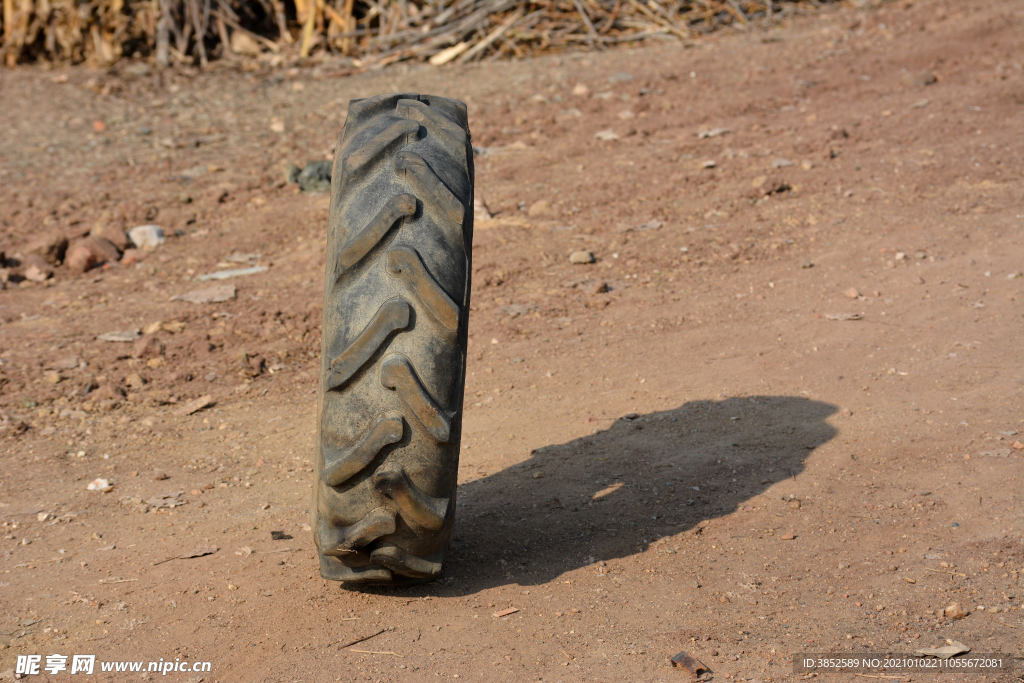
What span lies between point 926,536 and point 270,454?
3151 millimetres

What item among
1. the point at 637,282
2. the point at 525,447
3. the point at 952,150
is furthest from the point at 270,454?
the point at 952,150

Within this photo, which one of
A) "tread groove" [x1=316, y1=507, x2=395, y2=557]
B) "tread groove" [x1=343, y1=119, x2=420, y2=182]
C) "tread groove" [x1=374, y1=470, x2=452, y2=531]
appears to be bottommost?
"tread groove" [x1=316, y1=507, x2=395, y2=557]

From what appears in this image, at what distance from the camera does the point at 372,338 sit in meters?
2.76

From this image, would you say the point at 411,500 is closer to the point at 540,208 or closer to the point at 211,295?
the point at 211,295

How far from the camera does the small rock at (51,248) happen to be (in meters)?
7.27

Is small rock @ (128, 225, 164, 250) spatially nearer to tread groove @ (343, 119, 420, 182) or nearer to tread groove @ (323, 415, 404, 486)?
tread groove @ (343, 119, 420, 182)

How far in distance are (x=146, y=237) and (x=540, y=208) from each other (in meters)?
3.54

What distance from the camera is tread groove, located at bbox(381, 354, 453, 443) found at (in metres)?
2.75

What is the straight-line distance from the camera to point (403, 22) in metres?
12.8

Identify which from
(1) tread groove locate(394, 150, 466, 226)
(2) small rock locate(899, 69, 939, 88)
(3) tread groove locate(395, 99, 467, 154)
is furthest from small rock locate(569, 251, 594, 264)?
(2) small rock locate(899, 69, 939, 88)

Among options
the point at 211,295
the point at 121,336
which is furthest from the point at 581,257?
the point at 121,336

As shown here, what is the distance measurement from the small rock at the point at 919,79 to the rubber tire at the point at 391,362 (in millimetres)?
8592

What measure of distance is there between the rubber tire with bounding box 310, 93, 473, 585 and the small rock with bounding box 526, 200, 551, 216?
15.6 feet

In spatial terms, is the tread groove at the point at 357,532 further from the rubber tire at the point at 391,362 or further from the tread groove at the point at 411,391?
the tread groove at the point at 411,391
